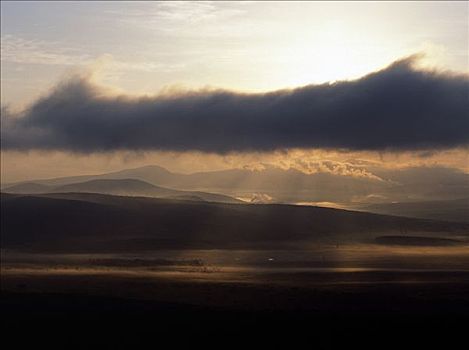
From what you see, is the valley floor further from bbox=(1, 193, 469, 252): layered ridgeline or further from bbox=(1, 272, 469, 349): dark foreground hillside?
bbox=(1, 193, 469, 252): layered ridgeline

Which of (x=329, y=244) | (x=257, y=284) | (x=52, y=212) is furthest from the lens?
(x=52, y=212)

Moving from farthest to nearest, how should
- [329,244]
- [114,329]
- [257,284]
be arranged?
[329,244] < [257,284] < [114,329]

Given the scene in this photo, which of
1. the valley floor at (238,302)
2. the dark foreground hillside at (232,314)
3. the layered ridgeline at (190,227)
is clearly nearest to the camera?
the dark foreground hillside at (232,314)

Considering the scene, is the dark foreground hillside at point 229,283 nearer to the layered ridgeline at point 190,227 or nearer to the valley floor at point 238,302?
the valley floor at point 238,302

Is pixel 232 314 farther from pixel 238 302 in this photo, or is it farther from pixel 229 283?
pixel 229 283

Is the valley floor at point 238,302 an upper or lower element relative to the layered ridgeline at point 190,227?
lower

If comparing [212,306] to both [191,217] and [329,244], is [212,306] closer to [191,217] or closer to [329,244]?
[329,244]

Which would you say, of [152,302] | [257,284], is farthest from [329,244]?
[152,302]

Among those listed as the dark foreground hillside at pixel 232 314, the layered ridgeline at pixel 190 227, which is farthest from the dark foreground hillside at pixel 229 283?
the layered ridgeline at pixel 190 227
